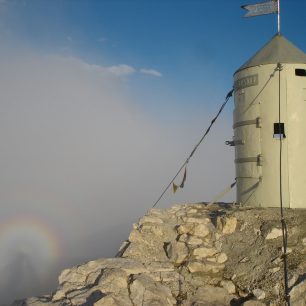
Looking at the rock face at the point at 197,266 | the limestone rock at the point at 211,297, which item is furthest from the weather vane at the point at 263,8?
the limestone rock at the point at 211,297

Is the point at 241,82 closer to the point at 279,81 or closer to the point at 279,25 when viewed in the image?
the point at 279,81

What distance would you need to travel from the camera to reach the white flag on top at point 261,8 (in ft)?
51.7

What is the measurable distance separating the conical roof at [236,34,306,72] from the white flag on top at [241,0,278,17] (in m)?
1.10

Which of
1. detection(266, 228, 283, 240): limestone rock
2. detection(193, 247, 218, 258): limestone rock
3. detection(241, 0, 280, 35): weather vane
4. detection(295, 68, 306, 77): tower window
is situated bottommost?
detection(193, 247, 218, 258): limestone rock

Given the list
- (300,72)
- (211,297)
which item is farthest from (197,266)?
(300,72)

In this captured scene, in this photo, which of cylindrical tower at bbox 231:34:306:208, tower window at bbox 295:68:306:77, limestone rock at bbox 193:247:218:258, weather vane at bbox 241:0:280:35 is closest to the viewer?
limestone rock at bbox 193:247:218:258

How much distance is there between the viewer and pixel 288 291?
33.1 ft

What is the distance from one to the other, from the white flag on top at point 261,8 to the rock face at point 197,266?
8313 millimetres

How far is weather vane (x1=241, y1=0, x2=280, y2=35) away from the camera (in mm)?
15711

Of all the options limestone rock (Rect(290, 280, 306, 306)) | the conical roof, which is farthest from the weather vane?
limestone rock (Rect(290, 280, 306, 306))

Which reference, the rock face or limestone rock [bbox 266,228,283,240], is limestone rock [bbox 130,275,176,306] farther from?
limestone rock [bbox 266,228,283,240]

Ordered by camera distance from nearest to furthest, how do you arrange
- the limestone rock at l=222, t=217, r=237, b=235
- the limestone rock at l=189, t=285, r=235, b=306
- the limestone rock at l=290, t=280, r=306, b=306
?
1. the limestone rock at l=290, t=280, r=306, b=306
2. the limestone rock at l=189, t=285, r=235, b=306
3. the limestone rock at l=222, t=217, r=237, b=235

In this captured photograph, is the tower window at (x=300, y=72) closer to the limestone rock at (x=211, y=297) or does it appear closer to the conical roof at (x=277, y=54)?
the conical roof at (x=277, y=54)

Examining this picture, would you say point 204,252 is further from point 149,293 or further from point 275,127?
point 275,127
